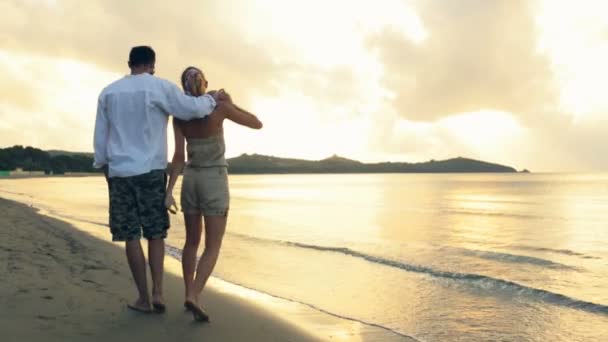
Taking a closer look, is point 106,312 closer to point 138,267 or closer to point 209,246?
point 138,267

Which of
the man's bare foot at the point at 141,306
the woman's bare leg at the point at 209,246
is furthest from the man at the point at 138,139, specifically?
the man's bare foot at the point at 141,306

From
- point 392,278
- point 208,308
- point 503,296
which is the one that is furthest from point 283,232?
point 208,308

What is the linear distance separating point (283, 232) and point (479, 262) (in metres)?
6.94

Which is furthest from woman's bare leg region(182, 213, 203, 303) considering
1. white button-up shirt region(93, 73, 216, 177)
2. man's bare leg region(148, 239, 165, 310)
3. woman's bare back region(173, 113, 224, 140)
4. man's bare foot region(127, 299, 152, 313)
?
woman's bare back region(173, 113, 224, 140)

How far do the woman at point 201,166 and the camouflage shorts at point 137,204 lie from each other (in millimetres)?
100

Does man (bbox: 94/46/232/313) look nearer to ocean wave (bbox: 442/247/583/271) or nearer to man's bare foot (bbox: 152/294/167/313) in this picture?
man's bare foot (bbox: 152/294/167/313)

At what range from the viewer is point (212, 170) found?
4.28 meters

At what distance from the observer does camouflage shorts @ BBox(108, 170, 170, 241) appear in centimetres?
413

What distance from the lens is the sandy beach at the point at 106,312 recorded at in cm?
379

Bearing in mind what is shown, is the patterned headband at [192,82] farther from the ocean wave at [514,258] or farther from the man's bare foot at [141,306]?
the ocean wave at [514,258]

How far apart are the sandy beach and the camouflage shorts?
69 centimetres

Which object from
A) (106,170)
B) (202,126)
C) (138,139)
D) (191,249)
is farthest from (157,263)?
(202,126)

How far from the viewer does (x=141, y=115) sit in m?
4.13

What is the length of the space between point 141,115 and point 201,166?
611 millimetres
